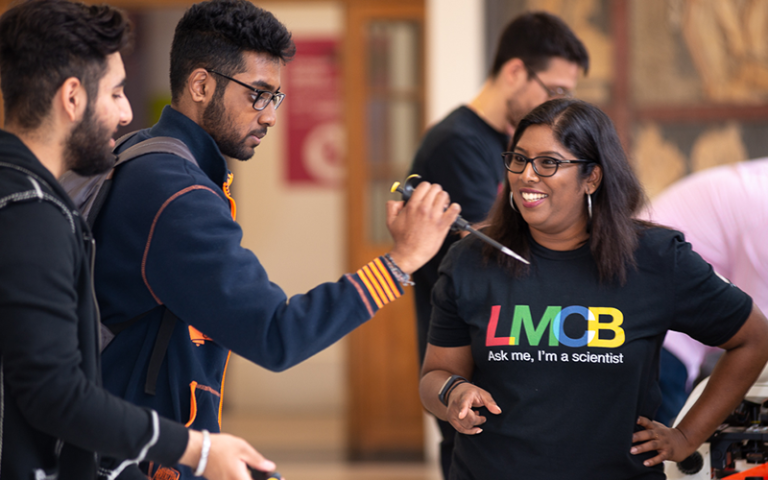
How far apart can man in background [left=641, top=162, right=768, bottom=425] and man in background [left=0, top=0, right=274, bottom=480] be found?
62.0 inches

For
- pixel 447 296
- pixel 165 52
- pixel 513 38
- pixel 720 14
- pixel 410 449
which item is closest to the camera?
pixel 447 296

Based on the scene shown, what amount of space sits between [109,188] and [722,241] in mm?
1851

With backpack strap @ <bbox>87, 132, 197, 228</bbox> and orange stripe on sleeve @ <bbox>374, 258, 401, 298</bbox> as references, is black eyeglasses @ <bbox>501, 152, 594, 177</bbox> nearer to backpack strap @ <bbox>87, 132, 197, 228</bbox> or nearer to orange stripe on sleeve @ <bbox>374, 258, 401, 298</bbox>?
orange stripe on sleeve @ <bbox>374, 258, 401, 298</bbox>

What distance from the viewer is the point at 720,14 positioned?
159 inches

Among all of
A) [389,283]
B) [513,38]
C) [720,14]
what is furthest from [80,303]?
[720,14]

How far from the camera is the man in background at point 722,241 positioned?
2270 mm

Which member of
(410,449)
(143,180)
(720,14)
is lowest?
(410,449)

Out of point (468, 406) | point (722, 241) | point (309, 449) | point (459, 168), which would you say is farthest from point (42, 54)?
point (309, 449)

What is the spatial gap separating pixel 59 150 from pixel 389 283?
0.57 metres

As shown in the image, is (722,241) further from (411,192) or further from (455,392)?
(411,192)

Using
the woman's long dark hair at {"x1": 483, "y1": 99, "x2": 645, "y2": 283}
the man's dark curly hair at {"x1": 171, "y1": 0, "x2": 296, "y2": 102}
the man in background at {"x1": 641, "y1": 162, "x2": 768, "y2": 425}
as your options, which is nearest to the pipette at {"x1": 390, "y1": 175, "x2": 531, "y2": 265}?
the woman's long dark hair at {"x1": 483, "y1": 99, "x2": 645, "y2": 283}

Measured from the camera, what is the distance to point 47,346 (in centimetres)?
105

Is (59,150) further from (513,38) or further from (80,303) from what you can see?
(513,38)

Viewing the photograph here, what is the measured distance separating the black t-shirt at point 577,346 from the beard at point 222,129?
1.83 ft
